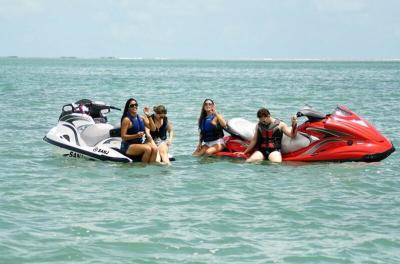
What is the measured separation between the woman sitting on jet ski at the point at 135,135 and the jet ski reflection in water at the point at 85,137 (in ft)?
0.57

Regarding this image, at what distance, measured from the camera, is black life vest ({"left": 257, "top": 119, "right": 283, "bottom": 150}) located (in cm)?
1209

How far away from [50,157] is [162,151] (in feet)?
7.62

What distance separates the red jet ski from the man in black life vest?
0.65ft

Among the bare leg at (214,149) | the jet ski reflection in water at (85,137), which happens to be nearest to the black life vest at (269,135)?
the bare leg at (214,149)

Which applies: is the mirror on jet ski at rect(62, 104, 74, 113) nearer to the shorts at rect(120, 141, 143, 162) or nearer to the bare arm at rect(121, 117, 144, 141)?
the shorts at rect(120, 141, 143, 162)

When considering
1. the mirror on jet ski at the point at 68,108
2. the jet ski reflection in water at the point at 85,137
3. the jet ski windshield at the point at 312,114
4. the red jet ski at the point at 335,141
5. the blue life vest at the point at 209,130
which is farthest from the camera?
the mirror on jet ski at the point at 68,108

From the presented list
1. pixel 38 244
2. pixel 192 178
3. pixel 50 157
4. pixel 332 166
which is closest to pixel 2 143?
pixel 50 157

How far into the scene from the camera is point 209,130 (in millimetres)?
12828

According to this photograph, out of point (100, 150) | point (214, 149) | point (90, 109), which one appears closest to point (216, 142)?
point (214, 149)

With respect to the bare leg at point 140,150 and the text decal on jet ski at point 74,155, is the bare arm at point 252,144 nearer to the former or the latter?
the bare leg at point 140,150

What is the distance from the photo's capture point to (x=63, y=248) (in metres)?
7.14

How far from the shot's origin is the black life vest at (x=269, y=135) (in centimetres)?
1209

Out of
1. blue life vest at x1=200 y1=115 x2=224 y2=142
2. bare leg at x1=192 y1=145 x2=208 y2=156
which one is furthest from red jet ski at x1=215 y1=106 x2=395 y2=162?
bare leg at x1=192 y1=145 x2=208 y2=156

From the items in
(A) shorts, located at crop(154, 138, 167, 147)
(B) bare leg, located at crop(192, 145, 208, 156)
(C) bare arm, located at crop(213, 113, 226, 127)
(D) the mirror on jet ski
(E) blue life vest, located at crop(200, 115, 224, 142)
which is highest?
(D) the mirror on jet ski
